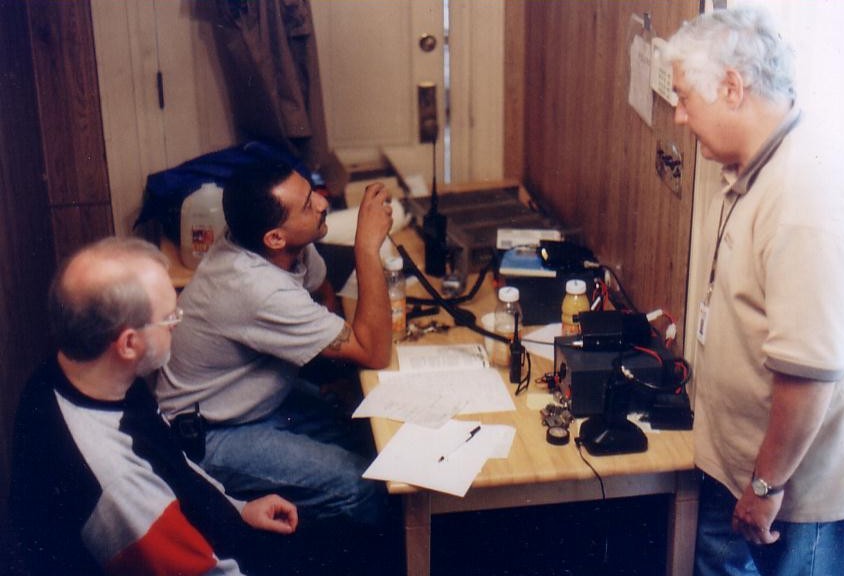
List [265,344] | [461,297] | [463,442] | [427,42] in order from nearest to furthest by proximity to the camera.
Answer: [463,442] → [265,344] → [461,297] → [427,42]

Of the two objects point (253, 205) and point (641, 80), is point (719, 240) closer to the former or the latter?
point (641, 80)

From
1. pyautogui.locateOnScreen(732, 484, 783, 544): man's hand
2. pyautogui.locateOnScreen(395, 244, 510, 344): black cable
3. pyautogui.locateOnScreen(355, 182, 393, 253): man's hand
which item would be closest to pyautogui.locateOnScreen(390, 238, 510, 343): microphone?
pyautogui.locateOnScreen(395, 244, 510, 344): black cable

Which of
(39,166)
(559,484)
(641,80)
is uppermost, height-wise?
(641,80)

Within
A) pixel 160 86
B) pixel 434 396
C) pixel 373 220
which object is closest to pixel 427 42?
Result: pixel 160 86

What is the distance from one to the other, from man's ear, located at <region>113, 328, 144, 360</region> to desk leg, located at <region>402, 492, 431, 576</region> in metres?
0.65

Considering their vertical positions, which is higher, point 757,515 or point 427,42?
point 427,42

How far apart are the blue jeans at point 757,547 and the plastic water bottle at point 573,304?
21.8 inches

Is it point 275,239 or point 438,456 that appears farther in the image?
point 275,239

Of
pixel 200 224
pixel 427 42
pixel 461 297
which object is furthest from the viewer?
pixel 427 42

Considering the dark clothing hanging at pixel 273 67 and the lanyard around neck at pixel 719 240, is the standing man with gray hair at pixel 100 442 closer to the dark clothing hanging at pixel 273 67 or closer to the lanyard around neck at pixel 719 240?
the lanyard around neck at pixel 719 240

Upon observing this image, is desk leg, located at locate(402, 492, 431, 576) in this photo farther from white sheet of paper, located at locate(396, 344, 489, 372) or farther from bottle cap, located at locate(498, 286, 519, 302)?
bottle cap, located at locate(498, 286, 519, 302)

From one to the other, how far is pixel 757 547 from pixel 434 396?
80 cm

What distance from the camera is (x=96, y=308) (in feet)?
6.08

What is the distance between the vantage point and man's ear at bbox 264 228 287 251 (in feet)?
8.49
